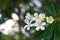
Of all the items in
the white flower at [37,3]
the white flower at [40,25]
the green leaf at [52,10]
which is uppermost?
the white flower at [37,3]

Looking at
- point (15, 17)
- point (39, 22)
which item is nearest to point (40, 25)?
point (39, 22)

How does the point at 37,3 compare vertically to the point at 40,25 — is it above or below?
above

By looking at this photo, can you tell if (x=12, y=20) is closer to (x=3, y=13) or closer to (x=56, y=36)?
(x=3, y=13)

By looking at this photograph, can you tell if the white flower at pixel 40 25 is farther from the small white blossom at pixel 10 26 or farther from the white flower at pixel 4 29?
the small white blossom at pixel 10 26

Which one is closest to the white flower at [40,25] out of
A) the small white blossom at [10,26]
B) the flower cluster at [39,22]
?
the flower cluster at [39,22]

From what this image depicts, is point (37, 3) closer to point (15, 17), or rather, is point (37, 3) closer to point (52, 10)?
point (15, 17)

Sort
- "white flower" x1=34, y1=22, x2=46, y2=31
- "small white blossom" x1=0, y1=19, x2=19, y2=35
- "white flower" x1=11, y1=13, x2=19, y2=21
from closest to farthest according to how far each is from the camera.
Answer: "white flower" x1=34, y1=22, x2=46, y2=31, "small white blossom" x1=0, y1=19, x2=19, y2=35, "white flower" x1=11, y1=13, x2=19, y2=21

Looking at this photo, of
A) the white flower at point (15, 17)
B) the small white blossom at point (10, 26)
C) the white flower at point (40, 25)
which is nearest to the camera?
the white flower at point (40, 25)

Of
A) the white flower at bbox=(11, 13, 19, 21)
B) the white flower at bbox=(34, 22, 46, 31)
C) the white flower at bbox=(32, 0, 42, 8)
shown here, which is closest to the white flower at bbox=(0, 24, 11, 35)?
the white flower at bbox=(11, 13, 19, 21)

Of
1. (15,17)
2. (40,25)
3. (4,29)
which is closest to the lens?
(40,25)

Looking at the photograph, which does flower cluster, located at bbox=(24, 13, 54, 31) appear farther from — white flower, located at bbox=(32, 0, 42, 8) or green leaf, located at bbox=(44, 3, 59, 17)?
white flower, located at bbox=(32, 0, 42, 8)

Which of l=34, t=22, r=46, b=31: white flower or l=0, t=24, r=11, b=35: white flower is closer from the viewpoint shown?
l=34, t=22, r=46, b=31: white flower
